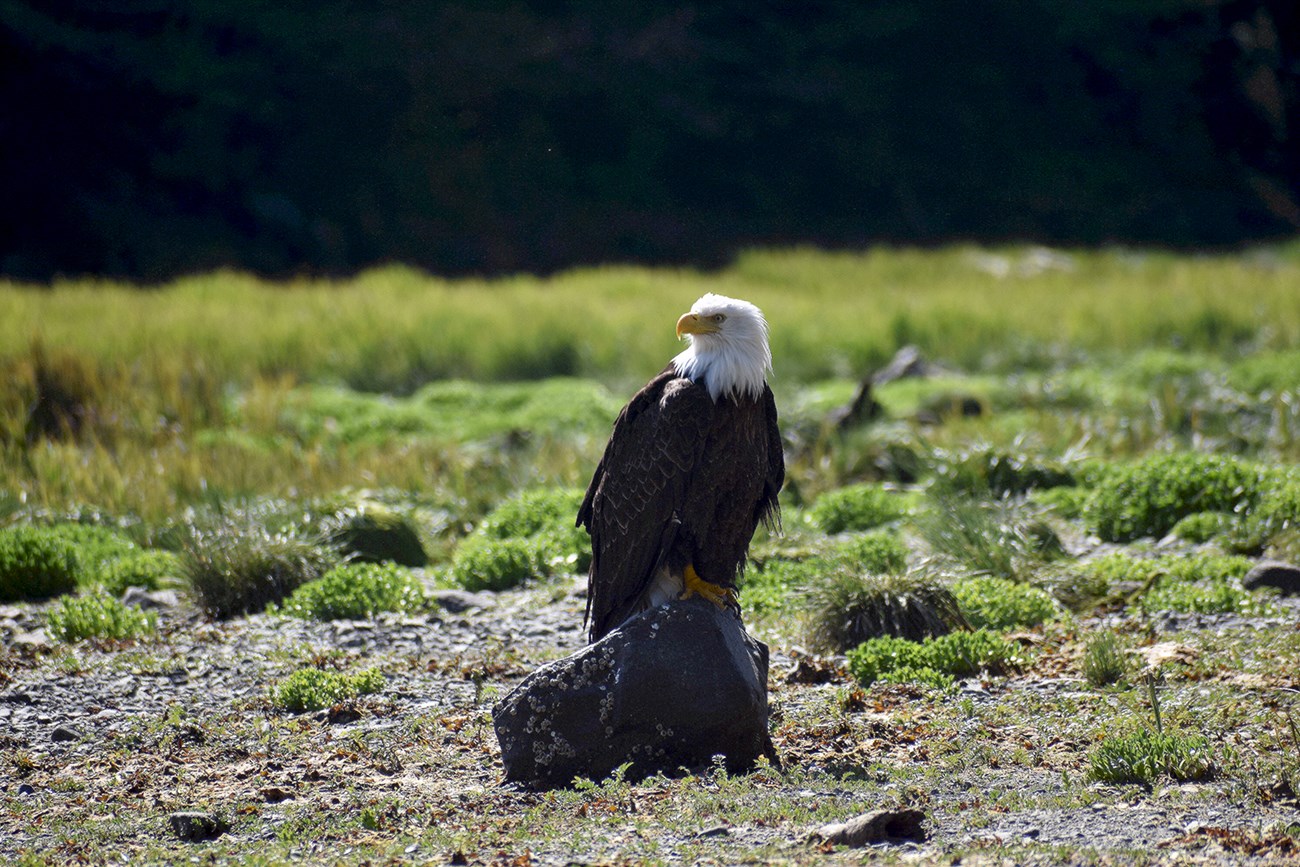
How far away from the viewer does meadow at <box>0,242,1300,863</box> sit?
499cm

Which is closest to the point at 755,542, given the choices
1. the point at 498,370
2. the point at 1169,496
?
the point at 1169,496

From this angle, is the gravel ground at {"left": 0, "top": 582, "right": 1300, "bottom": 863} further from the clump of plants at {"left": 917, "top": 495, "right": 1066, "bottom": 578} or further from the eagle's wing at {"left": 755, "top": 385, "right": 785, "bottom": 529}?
the clump of plants at {"left": 917, "top": 495, "right": 1066, "bottom": 578}

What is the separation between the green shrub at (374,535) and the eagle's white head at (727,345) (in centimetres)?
400

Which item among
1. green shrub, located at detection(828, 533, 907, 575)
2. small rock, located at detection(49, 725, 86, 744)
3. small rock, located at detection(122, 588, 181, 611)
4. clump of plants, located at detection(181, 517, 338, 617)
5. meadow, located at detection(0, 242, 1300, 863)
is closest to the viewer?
meadow, located at detection(0, 242, 1300, 863)

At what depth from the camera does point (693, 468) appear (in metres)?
5.43

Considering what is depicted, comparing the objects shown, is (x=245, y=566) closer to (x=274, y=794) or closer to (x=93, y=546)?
(x=93, y=546)

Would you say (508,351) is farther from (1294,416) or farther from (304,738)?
(304,738)

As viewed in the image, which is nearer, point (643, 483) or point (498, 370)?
point (643, 483)

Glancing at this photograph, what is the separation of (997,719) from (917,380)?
29.8 feet

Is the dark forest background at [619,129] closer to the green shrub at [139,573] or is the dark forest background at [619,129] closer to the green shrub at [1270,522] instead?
the green shrub at [139,573]

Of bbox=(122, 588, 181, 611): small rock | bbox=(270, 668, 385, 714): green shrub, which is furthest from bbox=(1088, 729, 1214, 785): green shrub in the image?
bbox=(122, 588, 181, 611): small rock

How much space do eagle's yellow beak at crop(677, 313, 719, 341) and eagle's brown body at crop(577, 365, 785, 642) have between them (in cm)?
20

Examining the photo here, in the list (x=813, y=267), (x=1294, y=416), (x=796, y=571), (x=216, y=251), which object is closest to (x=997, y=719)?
(x=796, y=571)

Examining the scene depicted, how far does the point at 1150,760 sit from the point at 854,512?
471 cm
